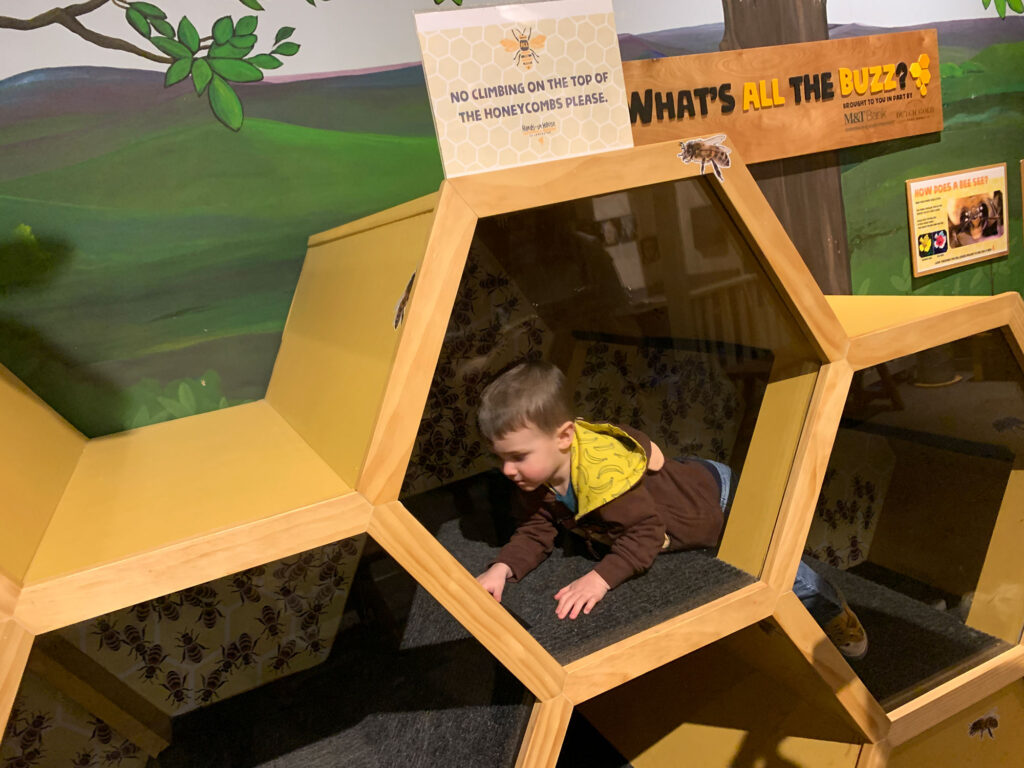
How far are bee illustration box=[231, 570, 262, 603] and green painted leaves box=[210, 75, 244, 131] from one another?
705mm

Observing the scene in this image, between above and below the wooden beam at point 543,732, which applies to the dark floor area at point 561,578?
above

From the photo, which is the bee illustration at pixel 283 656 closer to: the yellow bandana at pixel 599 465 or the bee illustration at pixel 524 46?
the yellow bandana at pixel 599 465

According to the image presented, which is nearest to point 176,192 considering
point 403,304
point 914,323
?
point 403,304

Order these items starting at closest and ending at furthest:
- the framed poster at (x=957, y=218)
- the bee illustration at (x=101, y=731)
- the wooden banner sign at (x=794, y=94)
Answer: the bee illustration at (x=101, y=731)
the wooden banner sign at (x=794, y=94)
the framed poster at (x=957, y=218)

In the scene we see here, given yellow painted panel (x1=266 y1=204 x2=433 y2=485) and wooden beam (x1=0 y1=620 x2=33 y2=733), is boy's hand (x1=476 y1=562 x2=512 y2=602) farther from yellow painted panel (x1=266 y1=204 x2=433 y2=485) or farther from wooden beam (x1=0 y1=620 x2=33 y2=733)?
wooden beam (x1=0 y1=620 x2=33 y2=733)

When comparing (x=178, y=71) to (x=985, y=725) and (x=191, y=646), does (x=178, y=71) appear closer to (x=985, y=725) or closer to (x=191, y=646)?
(x=191, y=646)

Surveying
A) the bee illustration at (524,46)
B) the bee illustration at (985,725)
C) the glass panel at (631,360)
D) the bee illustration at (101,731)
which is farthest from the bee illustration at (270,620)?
the bee illustration at (985,725)

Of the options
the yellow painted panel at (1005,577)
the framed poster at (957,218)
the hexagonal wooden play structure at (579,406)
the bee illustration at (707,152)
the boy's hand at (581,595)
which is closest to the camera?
the hexagonal wooden play structure at (579,406)

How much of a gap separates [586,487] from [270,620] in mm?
629

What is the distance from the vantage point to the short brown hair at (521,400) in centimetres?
90

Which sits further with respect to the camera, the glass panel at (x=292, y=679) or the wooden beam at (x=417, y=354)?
the glass panel at (x=292, y=679)

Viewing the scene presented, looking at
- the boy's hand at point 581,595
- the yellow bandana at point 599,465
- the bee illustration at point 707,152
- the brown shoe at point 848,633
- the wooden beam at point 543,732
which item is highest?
the bee illustration at point 707,152

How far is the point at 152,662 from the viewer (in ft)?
3.69

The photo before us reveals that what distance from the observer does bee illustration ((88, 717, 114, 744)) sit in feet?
3.51
